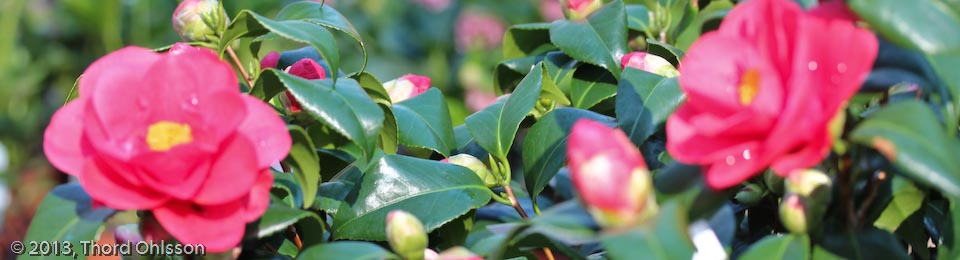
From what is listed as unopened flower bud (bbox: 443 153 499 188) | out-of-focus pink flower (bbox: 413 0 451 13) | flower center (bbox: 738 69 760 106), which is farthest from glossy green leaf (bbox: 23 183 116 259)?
out-of-focus pink flower (bbox: 413 0 451 13)

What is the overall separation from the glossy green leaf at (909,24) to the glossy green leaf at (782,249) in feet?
0.38

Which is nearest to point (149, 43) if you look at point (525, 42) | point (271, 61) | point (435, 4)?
point (435, 4)

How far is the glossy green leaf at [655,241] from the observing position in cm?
49

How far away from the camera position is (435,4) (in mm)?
4371

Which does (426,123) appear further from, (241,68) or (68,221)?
(68,221)

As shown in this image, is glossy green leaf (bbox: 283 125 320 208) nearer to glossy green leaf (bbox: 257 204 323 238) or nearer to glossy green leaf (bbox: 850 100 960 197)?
glossy green leaf (bbox: 257 204 323 238)

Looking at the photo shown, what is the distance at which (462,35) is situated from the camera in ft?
13.8

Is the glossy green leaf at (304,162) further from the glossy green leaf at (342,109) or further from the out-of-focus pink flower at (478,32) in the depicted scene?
the out-of-focus pink flower at (478,32)

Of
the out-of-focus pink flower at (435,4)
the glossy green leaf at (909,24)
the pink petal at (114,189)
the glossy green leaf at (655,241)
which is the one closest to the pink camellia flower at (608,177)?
the glossy green leaf at (655,241)

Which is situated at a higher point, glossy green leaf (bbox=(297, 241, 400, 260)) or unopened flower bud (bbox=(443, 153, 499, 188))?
glossy green leaf (bbox=(297, 241, 400, 260))

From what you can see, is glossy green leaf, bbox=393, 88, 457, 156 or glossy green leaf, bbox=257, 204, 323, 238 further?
glossy green leaf, bbox=393, 88, 457, 156

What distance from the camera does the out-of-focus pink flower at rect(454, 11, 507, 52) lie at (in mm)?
4164

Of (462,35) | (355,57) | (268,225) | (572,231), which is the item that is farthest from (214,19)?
(462,35)

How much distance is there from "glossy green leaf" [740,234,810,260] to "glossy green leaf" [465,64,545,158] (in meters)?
0.28
